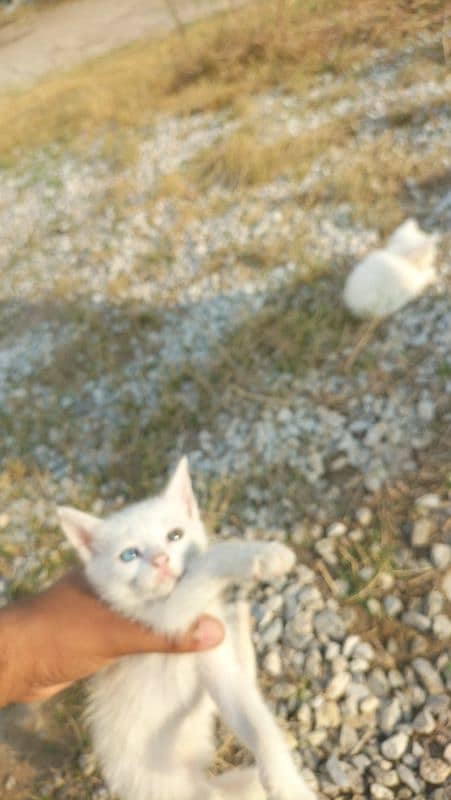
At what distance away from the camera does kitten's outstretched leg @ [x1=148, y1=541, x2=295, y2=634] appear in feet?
7.07

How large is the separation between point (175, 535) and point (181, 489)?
240 mm

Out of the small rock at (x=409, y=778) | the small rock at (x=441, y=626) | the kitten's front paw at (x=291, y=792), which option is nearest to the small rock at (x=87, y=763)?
the kitten's front paw at (x=291, y=792)

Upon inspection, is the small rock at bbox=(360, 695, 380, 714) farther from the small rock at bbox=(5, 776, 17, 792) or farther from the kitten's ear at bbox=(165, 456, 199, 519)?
the small rock at bbox=(5, 776, 17, 792)

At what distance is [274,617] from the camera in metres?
3.43

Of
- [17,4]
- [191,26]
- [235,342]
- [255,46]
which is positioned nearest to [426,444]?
[235,342]

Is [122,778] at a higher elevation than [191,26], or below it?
below

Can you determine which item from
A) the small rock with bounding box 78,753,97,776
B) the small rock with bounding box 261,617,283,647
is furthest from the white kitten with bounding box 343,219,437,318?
the small rock with bounding box 78,753,97,776

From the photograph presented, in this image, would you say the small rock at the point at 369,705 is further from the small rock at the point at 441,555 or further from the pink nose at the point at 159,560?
the pink nose at the point at 159,560

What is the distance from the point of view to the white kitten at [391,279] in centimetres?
462

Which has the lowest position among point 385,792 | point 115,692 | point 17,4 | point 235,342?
point 385,792

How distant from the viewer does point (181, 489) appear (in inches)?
102

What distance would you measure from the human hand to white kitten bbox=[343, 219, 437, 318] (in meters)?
2.96

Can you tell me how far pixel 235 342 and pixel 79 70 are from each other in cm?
1072

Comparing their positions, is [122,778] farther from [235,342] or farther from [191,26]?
[191,26]
